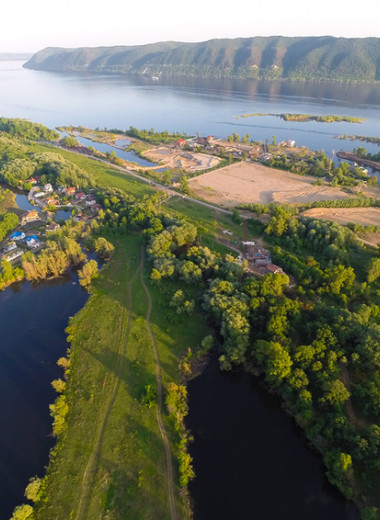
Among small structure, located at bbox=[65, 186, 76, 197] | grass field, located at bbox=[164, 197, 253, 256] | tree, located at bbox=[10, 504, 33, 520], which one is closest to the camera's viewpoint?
tree, located at bbox=[10, 504, 33, 520]

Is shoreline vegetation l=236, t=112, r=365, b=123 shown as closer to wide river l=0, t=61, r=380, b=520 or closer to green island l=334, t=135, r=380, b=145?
green island l=334, t=135, r=380, b=145

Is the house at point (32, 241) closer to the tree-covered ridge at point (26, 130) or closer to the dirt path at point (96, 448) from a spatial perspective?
the dirt path at point (96, 448)

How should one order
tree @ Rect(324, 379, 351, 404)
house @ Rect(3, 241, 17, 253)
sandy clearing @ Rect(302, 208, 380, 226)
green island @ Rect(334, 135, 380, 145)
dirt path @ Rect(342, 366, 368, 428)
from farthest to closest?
green island @ Rect(334, 135, 380, 145), sandy clearing @ Rect(302, 208, 380, 226), house @ Rect(3, 241, 17, 253), tree @ Rect(324, 379, 351, 404), dirt path @ Rect(342, 366, 368, 428)

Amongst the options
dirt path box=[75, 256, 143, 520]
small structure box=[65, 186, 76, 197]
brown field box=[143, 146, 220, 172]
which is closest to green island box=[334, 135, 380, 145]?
brown field box=[143, 146, 220, 172]

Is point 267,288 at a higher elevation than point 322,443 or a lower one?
higher

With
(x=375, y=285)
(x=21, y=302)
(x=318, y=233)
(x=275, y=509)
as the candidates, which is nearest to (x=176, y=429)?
(x=275, y=509)

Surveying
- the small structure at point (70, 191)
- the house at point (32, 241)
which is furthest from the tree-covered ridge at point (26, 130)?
the house at point (32, 241)

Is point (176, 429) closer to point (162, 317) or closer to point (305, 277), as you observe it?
point (162, 317)
